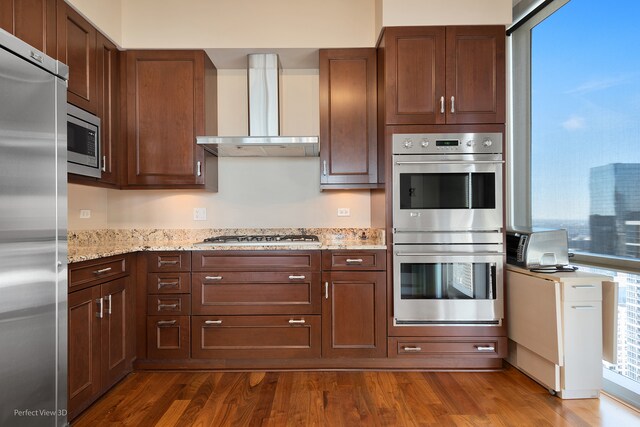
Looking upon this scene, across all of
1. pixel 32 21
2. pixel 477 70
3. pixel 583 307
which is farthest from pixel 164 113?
pixel 583 307

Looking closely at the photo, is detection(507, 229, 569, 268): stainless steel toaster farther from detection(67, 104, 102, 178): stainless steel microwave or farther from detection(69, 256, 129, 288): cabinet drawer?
detection(67, 104, 102, 178): stainless steel microwave

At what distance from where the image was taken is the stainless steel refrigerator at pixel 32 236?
111 cm

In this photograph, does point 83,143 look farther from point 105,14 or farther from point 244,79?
point 244,79

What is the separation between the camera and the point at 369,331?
2654 mm

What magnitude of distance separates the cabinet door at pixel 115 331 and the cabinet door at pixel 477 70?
8.35 ft

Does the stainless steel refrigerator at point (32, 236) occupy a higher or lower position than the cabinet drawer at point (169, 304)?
higher

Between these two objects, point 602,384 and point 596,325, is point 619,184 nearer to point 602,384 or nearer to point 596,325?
point 596,325

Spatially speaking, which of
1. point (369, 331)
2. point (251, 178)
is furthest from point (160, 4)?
point (369, 331)

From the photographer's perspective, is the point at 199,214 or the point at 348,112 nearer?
the point at 348,112

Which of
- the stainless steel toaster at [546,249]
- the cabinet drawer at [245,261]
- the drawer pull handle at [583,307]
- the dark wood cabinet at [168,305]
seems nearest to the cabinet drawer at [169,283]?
the dark wood cabinet at [168,305]

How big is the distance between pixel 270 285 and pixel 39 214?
5.39 ft

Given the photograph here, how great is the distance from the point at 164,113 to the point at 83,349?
1764 millimetres

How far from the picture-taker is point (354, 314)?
2.66 m

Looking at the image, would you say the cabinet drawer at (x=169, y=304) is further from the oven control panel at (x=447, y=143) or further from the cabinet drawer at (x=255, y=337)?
the oven control panel at (x=447, y=143)
